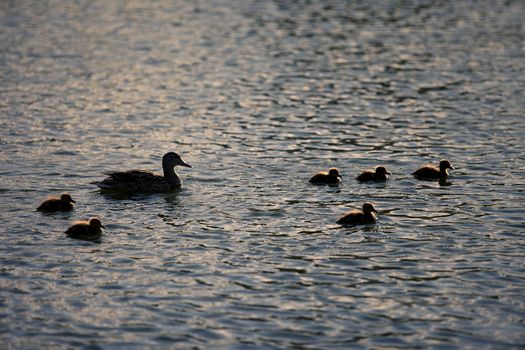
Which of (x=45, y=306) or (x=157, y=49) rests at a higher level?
(x=157, y=49)

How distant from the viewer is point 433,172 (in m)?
19.2

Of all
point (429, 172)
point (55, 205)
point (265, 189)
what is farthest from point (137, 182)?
point (429, 172)

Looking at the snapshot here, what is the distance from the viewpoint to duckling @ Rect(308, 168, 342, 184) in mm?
18797

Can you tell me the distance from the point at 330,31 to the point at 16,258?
2732 cm

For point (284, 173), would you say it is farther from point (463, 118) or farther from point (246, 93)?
point (246, 93)

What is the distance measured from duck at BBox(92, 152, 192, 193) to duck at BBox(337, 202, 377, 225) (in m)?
4.11

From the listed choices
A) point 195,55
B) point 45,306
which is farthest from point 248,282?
point 195,55

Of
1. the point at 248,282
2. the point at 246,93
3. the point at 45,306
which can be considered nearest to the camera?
the point at 45,306

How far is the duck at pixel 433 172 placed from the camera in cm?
1920

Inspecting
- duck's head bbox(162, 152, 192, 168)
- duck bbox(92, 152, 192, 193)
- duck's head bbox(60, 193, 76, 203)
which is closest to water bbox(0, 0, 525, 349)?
duck bbox(92, 152, 192, 193)

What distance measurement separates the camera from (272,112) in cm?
2641

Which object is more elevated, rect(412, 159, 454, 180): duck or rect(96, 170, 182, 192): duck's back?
rect(96, 170, 182, 192): duck's back

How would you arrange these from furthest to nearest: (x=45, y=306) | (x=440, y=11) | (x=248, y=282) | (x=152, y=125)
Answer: (x=440, y=11) < (x=152, y=125) < (x=248, y=282) < (x=45, y=306)

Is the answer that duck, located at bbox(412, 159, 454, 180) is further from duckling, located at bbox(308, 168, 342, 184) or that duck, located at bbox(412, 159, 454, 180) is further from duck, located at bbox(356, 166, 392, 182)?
duckling, located at bbox(308, 168, 342, 184)
